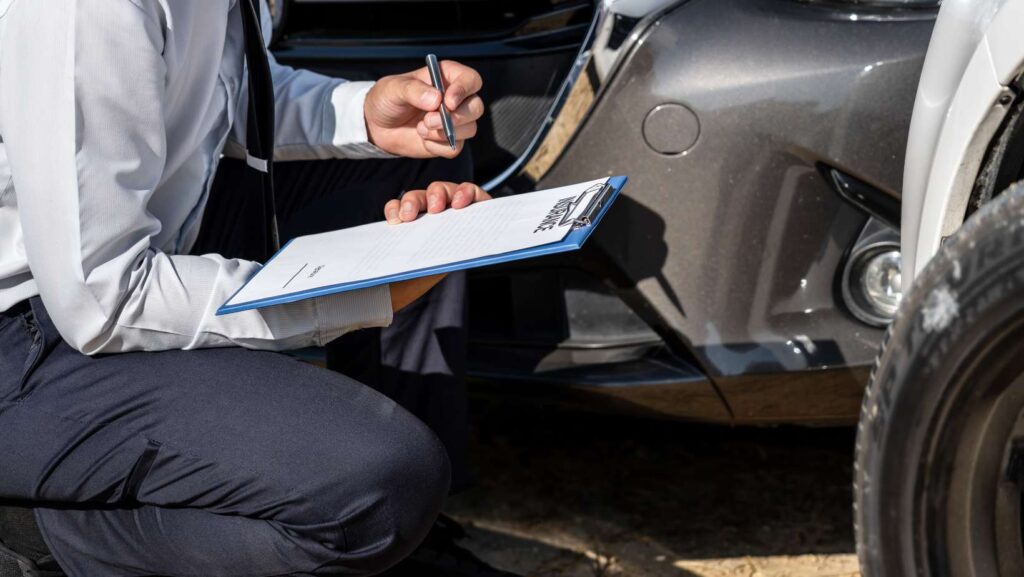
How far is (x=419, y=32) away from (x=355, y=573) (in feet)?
3.45

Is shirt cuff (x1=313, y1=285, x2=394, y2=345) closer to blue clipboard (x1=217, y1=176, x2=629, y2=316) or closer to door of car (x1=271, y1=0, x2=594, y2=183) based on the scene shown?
blue clipboard (x1=217, y1=176, x2=629, y2=316)

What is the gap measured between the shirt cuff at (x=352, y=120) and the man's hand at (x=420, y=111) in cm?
1

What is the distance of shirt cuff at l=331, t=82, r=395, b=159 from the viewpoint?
2244 mm

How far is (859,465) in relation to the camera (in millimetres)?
1536

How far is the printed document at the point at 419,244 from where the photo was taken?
161 cm

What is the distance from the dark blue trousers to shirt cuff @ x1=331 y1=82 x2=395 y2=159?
52cm

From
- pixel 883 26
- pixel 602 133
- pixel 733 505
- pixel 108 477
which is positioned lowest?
pixel 733 505

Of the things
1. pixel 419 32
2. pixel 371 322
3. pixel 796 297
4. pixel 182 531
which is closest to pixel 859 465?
pixel 796 297

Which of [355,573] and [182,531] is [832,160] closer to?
[355,573]

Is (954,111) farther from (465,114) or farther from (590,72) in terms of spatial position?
(465,114)

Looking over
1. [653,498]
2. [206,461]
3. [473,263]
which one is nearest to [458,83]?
[473,263]

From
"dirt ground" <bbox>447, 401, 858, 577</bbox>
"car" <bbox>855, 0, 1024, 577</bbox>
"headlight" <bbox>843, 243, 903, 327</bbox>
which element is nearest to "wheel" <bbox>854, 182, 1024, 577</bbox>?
"car" <bbox>855, 0, 1024, 577</bbox>

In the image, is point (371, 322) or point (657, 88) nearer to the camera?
point (371, 322)

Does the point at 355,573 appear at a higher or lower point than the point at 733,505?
higher
